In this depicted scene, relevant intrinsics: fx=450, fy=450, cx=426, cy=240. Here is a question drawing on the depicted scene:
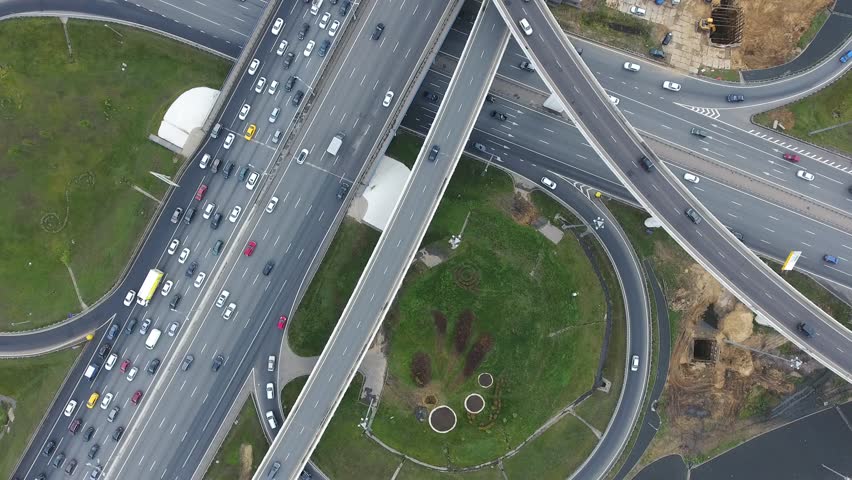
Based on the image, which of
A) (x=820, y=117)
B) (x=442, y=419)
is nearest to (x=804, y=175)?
(x=820, y=117)

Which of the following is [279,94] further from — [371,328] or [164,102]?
[371,328]

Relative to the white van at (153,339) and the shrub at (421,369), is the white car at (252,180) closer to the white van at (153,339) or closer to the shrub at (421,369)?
the white van at (153,339)

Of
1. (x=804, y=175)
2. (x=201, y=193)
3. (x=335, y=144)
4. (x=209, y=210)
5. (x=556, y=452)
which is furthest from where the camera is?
(x=804, y=175)

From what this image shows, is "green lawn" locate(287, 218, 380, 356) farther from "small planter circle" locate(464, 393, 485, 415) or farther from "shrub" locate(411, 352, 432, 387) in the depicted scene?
"small planter circle" locate(464, 393, 485, 415)

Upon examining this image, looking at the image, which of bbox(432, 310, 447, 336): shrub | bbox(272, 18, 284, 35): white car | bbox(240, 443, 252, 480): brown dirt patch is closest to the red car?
bbox(272, 18, 284, 35): white car

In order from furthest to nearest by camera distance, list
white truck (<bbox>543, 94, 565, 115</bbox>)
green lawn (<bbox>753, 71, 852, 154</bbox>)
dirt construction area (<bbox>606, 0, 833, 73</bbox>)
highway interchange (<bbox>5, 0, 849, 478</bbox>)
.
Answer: dirt construction area (<bbox>606, 0, 833, 73</bbox>) → green lawn (<bbox>753, 71, 852, 154</bbox>) → white truck (<bbox>543, 94, 565, 115</bbox>) → highway interchange (<bbox>5, 0, 849, 478</bbox>)

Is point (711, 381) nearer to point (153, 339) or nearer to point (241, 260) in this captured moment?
point (241, 260)
